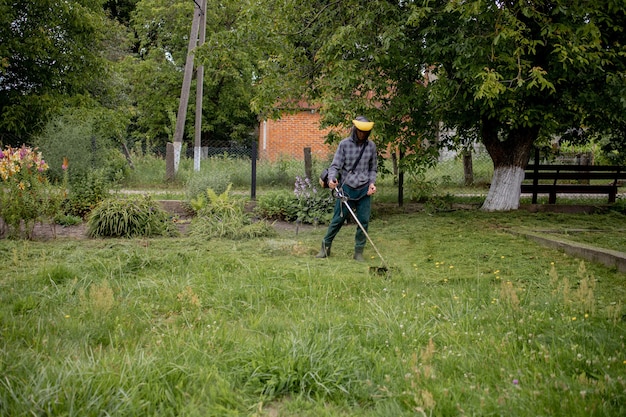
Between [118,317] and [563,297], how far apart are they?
3685 mm

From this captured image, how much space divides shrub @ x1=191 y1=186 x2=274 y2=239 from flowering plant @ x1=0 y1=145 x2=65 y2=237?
84.3 inches

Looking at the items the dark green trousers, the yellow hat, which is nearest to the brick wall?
the dark green trousers

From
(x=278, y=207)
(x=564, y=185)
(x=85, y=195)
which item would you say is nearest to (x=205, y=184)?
(x=278, y=207)

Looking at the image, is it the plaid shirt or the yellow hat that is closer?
the yellow hat

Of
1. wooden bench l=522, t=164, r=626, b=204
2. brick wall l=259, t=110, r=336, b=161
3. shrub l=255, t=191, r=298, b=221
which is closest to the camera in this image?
shrub l=255, t=191, r=298, b=221

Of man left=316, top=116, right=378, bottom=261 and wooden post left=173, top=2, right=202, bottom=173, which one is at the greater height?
wooden post left=173, top=2, right=202, bottom=173

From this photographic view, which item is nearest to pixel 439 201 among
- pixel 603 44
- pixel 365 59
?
pixel 365 59

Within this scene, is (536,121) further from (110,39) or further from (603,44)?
(110,39)

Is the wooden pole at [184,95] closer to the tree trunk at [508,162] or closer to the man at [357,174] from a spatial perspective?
the tree trunk at [508,162]

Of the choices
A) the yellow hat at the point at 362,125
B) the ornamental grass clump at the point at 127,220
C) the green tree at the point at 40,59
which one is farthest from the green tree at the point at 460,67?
the green tree at the point at 40,59

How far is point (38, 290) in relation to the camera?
5.26m

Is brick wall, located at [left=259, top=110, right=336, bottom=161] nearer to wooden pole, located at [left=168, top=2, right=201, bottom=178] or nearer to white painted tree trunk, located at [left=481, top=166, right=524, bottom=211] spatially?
wooden pole, located at [left=168, top=2, right=201, bottom=178]

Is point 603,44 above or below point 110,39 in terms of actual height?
below

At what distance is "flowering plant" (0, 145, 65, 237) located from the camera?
801cm
